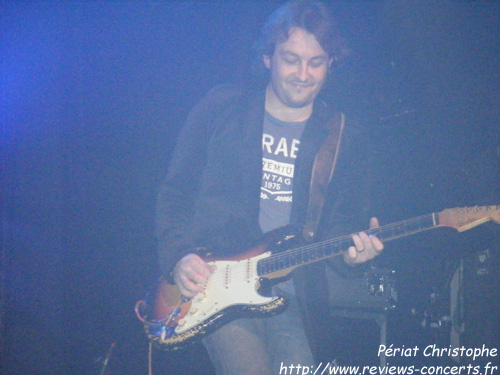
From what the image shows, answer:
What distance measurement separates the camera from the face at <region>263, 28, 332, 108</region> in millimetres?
2875

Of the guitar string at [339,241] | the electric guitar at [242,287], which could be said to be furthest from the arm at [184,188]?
the guitar string at [339,241]

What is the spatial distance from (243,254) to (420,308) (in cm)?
182

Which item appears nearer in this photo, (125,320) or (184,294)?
(184,294)

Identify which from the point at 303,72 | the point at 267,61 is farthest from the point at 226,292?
the point at 267,61

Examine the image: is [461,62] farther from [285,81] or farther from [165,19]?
[165,19]

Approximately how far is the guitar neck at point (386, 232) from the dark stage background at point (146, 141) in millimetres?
778

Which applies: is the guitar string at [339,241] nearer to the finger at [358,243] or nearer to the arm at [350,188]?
the finger at [358,243]

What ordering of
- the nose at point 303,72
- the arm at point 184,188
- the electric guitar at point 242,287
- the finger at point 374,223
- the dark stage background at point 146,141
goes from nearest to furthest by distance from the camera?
the electric guitar at point 242,287 < the arm at point 184,188 < the finger at point 374,223 < the nose at point 303,72 < the dark stage background at point 146,141

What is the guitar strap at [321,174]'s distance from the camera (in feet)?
9.22

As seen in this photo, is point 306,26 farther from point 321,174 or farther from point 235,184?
point 235,184

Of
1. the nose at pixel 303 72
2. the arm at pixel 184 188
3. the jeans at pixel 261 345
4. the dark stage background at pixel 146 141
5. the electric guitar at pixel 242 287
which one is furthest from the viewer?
the dark stage background at pixel 146 141

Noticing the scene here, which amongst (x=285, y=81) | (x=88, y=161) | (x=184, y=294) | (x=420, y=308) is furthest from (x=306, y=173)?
(x=88, y=161)

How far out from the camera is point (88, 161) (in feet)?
11.6

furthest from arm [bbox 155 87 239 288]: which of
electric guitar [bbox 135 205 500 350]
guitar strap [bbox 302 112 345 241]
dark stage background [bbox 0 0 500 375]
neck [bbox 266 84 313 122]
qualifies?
dark stage background [bbox 0 0 500 375]
